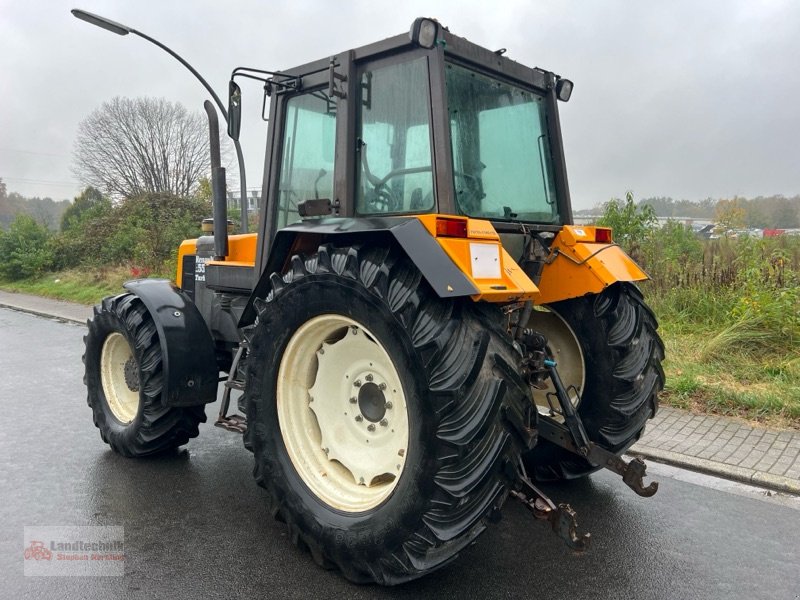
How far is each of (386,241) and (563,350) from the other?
1612mm

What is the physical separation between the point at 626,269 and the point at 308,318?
6.13 ft

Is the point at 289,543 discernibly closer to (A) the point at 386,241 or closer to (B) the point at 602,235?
(A) the point at 386,241

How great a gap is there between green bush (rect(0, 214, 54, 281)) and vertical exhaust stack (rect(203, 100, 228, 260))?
19756mm

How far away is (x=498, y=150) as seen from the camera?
3428 millimetres

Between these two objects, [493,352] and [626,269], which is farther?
[626,269]

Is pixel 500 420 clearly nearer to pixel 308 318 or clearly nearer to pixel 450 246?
pixel 450 246

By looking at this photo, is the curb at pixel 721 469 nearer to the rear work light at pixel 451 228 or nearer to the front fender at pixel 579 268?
the front fender at pixel 579 268

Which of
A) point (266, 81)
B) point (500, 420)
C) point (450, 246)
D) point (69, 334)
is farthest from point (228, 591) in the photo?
point (69, 334)

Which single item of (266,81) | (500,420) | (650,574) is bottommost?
(650,574)

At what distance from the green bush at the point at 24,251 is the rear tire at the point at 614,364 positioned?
21.8 metres

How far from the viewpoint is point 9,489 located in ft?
12.8

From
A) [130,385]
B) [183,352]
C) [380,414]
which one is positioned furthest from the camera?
[130,385]
